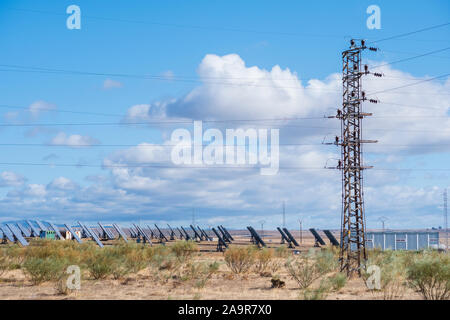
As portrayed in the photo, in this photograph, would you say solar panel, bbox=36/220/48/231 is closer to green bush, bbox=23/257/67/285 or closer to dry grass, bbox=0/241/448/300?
dry grass, bbox=0/241/448/300

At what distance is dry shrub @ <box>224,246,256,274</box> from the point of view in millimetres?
32812

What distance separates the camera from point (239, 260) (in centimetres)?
3281

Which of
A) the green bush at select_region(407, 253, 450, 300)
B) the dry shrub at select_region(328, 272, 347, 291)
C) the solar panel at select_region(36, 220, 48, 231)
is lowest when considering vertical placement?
the solar panel at select_region(36, 220, 48, 231)

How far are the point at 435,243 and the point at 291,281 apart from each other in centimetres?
4040

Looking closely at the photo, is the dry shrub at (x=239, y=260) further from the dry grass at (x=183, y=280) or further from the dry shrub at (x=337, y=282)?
the dry shrub at (x=337, y=282)

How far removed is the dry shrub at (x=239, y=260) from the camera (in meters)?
32.8

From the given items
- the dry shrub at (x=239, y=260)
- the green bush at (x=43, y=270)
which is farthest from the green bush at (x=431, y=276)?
the green bush at (x=43, y=270)

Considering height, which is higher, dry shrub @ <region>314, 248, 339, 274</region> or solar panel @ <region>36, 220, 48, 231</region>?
dry shrub @ <region>314, 248, 339, 274</region>

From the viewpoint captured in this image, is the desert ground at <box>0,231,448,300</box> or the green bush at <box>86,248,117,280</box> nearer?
the desert ground at <box>0,231,448,300</box>

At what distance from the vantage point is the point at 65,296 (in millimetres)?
21281

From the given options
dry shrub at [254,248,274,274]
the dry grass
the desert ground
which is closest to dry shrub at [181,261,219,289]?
the dry grass
